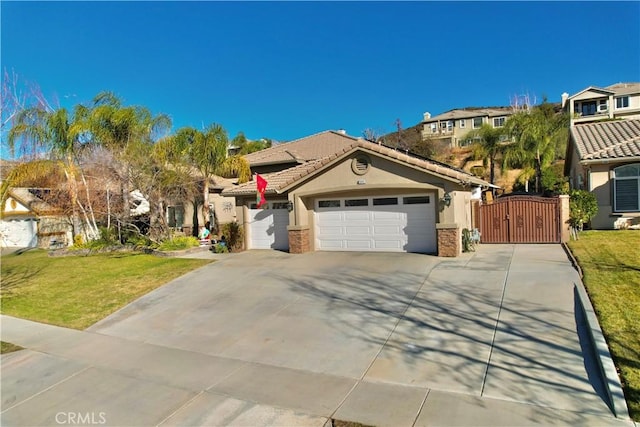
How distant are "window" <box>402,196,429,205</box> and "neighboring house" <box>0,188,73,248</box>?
22.1 metres

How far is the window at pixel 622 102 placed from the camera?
52.5 meters

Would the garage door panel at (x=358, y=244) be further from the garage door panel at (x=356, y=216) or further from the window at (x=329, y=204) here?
the window at (x=329, y=204)

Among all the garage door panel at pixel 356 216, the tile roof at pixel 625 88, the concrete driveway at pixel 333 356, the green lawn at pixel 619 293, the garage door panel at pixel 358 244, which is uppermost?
the tile roof at pixel 625 88

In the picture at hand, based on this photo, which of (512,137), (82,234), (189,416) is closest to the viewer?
(189,416)

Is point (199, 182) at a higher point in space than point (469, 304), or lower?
higher

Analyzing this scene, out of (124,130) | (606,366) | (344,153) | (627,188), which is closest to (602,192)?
(627,188)

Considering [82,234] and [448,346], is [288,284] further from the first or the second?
[82,234]

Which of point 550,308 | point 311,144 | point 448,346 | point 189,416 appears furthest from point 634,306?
point 311,144

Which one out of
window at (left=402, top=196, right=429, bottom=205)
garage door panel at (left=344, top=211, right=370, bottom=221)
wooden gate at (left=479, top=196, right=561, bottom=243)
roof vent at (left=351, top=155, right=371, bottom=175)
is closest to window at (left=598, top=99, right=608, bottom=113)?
wooden gate at (left=479, top=196, right=561, bottom=243)

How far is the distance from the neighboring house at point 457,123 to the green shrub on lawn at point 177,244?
45716 mm

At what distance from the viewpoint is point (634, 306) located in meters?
7.00

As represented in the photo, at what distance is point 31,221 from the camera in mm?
27766

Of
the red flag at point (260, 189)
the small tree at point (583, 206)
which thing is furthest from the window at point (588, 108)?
the red flag at point (260, 189)

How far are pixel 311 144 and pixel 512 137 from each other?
15.7 m
